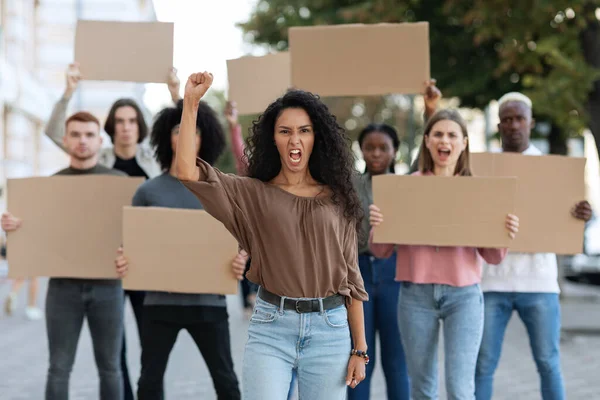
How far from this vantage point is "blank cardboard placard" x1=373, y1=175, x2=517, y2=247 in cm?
448

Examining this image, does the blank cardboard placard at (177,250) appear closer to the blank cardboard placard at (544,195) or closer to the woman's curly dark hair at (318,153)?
the woman's curly dark hair at (318,153)

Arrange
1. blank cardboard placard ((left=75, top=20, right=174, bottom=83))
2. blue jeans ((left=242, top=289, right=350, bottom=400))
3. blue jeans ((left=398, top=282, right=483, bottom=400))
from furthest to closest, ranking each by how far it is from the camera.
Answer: blank cardboard placard ((left=75, top=20, right=174, bottom=83))
blue jeans ((left=398, top=282, right=483, bottom=400))
blue jeans ((left=242, top=289, right=350, bottom=400))

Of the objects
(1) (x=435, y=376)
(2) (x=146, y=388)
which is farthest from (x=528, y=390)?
(2) (x=146, y=388)

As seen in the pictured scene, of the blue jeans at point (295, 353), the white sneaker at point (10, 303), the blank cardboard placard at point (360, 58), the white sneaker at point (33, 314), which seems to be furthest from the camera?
the white sneaker at point (10, 303)

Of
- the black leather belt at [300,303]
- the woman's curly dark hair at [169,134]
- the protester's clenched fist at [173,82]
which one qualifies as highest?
the protester's clenched fist at [173,82]

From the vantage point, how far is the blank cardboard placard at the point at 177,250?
452cm

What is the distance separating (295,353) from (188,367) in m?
4.82

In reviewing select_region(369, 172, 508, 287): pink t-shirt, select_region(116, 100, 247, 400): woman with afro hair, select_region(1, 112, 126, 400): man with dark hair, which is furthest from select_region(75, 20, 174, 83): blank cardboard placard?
select_region(369, 172, 508, 287): pink t-shirt

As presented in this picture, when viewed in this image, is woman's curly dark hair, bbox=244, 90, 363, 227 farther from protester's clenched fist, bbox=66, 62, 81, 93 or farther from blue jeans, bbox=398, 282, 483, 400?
protester's clenched fist, bbox=66, 62, 81, 93

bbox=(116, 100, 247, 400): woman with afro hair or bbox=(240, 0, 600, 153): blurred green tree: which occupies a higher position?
bbox=(240, 0, 600, 153): blurred green tree

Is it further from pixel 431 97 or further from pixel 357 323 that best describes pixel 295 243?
pixel 431 97

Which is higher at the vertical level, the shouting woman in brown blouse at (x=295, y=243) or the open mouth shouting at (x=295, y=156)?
the open mouth shouting at (x=295, y=156)

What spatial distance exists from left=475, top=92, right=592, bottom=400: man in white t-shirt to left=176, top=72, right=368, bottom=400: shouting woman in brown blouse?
1.63 metres

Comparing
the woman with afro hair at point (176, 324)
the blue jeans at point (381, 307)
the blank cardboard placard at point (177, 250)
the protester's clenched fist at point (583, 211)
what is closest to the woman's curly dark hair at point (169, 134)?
the woman with afro hair at point (176, 324)
